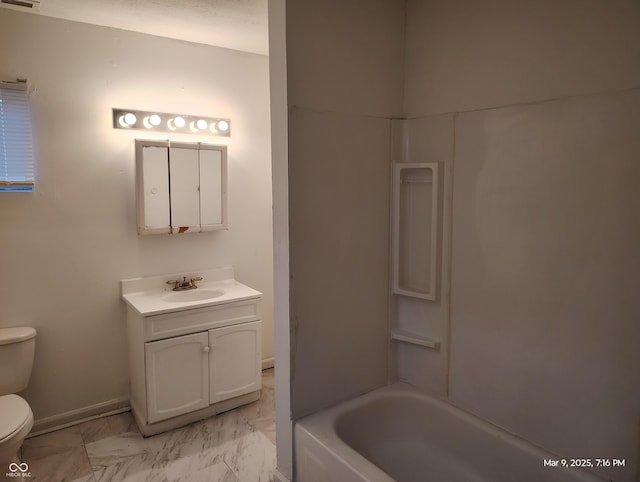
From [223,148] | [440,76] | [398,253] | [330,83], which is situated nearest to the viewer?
[330,83]

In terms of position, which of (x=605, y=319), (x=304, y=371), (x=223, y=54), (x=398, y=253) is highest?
(x=223, y=54)

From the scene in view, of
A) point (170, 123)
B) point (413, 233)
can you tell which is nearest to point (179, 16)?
point (170, 123)

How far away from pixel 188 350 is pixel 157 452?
22.5 inches

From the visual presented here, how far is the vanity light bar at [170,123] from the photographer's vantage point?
274cm

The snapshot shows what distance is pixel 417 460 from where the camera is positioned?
1.94 metres

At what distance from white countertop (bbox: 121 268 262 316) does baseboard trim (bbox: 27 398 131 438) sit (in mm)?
710

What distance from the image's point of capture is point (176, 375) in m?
2.67

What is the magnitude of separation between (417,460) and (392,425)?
0.17 metres

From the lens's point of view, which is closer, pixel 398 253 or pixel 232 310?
pixel 398 253

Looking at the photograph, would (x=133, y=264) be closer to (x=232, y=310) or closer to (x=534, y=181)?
(x=232, y=310)

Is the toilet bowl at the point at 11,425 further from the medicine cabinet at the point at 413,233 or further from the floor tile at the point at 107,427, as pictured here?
the medicine cabinet at the point at 413,233

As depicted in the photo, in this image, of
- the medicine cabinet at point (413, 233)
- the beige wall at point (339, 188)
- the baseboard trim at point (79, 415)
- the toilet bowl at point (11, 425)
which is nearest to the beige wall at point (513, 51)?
the beige wall at point (339, 188)


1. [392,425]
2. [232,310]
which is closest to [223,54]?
[232,310]

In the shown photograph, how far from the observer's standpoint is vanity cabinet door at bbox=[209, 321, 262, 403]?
2.80 m
